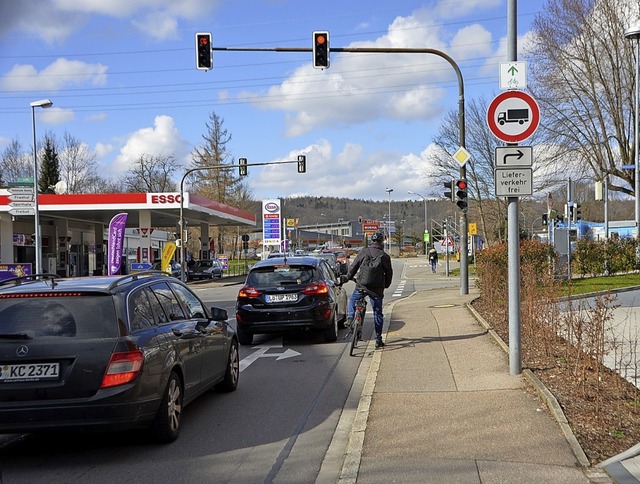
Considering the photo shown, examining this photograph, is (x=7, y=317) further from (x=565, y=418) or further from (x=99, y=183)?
(x=99, y=183)

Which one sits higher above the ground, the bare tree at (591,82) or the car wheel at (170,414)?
the bare tree at (591,82)

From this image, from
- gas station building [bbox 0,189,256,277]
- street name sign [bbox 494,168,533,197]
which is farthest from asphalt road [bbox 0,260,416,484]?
gas station building [bbox 0,189,256,277]

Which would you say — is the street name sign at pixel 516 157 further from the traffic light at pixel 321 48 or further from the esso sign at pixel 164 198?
the esso sign at pixel 164 198

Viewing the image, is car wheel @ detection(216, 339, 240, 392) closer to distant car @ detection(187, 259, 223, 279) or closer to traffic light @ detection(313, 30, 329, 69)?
traffic light @ detection(313, 30, 329, 69)

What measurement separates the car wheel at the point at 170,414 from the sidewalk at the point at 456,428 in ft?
5.27

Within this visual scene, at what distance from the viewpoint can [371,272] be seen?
1123 cm

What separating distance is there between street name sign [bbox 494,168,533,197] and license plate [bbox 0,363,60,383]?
5172mm

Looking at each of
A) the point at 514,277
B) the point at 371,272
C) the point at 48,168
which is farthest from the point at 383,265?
the point at 48,168

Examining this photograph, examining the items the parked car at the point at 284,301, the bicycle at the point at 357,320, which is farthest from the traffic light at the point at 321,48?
the bicycle at the point at 357,320

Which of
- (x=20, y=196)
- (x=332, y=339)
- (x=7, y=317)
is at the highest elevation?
(x=20, y=196)

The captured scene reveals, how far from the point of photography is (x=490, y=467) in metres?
5.03

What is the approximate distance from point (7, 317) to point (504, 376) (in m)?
5.54

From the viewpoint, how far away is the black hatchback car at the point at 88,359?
17.7ft

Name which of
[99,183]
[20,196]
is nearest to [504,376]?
[20,196]
